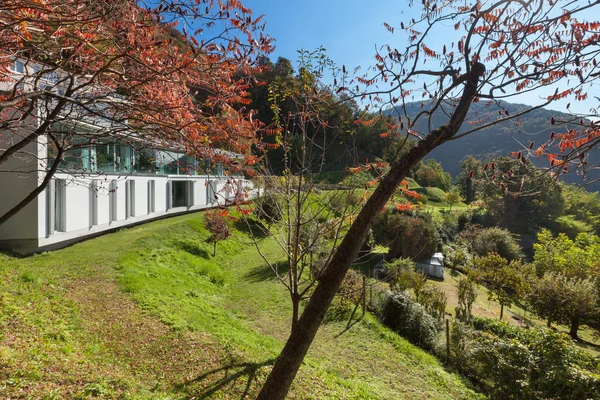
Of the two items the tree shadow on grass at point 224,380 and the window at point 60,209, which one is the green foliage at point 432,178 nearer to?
the window at point 60,209

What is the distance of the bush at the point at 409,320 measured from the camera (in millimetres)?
9344

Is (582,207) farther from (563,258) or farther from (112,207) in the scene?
(112,207)

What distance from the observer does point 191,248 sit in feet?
45.9

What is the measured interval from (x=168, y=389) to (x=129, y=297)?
3732 mm

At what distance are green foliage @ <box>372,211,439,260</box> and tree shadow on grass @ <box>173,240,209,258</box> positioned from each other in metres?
9.96

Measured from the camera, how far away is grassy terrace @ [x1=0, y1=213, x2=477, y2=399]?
439cm

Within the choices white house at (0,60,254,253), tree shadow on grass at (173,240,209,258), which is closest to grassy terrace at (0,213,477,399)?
white house at (0,60,254,253)

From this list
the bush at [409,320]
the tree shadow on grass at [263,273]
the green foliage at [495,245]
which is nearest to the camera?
the bush at [409,320]

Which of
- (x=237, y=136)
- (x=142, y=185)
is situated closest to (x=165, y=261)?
(x=142, y=185)

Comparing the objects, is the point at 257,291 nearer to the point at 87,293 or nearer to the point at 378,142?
the point at 87,293

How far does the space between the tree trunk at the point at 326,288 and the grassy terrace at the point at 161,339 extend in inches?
89.9

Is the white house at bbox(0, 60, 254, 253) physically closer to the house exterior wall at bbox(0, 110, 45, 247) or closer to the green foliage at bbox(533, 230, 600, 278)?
the house exterior wall at bbox(0, 110, 45, 247)

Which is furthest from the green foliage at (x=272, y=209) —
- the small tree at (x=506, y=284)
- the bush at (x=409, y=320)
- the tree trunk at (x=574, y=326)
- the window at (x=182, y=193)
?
the window at (x=182, y=193)

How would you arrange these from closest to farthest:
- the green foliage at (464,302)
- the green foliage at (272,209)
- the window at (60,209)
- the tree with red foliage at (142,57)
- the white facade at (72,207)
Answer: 1. the tree with red foliage at (142,57)
2. the green foliage at (272,209)
3. the white facade at (72,207)
4. the window at (60,209)
5. the green foliage at (464,302)
